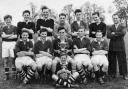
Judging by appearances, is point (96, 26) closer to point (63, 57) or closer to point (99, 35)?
point (99, 35)

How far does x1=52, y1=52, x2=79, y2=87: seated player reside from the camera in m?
7.61

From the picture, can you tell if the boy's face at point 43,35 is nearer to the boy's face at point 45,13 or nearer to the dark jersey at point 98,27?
the boy's face at point 45,13

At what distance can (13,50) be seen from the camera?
8.56 m

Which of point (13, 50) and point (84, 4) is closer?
point (13, 50)

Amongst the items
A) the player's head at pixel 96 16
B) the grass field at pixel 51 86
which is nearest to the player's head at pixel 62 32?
the player's head at pixel 96 16

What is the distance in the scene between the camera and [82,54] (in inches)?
330

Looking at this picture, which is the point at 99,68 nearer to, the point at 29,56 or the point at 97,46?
the point at 97,46

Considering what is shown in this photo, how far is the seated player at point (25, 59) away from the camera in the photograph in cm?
804

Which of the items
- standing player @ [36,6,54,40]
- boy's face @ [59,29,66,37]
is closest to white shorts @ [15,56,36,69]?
standing player @ [36,6,54,40]

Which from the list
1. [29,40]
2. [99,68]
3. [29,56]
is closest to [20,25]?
[29,40]

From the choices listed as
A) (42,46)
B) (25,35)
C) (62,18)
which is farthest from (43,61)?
(62,18)

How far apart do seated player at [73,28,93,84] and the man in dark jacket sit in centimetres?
92

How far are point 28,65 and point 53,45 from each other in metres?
1.10

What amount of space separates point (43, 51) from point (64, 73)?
111cm
